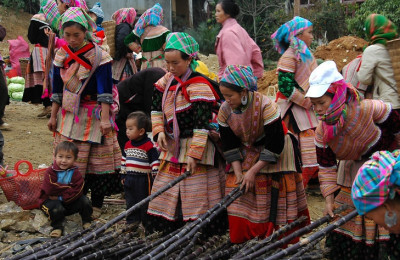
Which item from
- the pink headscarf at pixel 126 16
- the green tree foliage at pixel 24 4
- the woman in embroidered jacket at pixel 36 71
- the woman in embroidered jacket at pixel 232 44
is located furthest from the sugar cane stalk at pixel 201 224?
the green tree foliage at pixel 24 4

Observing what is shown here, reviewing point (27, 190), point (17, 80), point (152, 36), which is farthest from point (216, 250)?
point (17, 80)

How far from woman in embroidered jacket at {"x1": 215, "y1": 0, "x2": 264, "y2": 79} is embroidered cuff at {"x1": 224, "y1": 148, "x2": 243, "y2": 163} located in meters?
2.09

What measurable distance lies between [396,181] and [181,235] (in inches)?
68.1

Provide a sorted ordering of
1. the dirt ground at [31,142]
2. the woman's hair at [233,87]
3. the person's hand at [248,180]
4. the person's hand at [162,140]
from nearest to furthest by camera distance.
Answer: the woman's hair at [233,87], the person's hand at [248,180], the person's hand at [162,140], the dirt ground at [31,142]

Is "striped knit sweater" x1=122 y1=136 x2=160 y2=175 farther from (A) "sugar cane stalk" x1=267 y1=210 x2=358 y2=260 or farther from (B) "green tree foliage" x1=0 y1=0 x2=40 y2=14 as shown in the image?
(B) "green tree foliage" x1=0 y1=0 x2=40 y2=14

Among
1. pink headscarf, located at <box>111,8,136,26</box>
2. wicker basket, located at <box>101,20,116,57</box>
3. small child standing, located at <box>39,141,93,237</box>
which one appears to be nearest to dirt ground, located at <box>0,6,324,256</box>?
small child standing, located at <box>39,141,93,237</box>

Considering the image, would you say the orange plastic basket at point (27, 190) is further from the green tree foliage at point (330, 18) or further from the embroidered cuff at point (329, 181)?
the green tree foliage at point (330, 18)

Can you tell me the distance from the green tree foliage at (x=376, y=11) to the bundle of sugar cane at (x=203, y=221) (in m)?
10.5

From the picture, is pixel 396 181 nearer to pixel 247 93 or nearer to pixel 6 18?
pixel 247 93

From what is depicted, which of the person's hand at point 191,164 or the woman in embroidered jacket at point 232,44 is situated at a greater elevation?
the woman in embroidered jacket at point 232,44

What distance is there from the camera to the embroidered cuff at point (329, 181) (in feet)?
12.1

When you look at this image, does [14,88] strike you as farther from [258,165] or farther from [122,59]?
[258,165]

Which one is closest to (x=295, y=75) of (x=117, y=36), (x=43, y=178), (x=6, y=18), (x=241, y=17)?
(x=43, y=178)

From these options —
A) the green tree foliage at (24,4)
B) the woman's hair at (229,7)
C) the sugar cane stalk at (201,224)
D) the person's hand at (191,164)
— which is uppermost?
the green tree foliage at (24,4)
